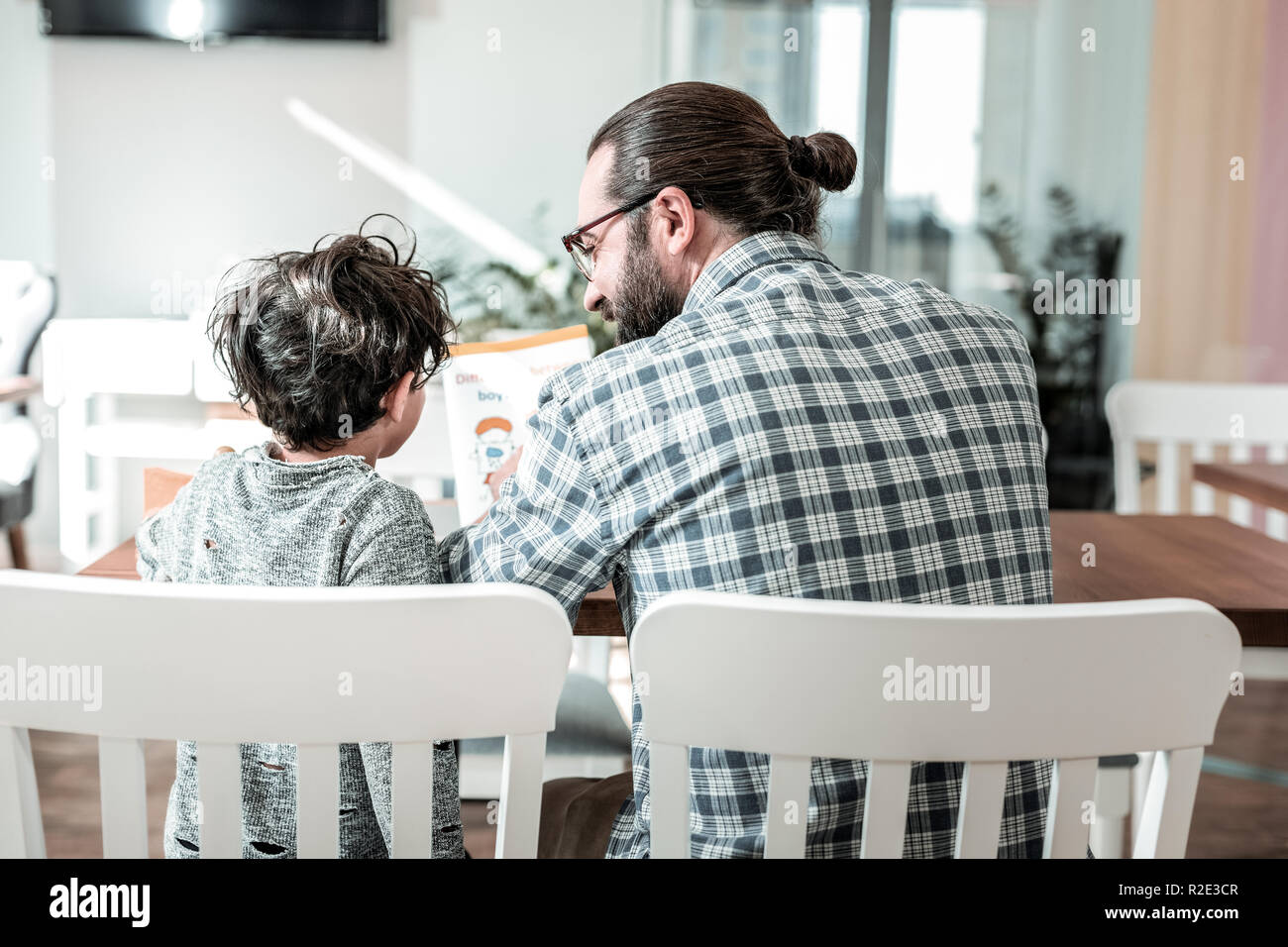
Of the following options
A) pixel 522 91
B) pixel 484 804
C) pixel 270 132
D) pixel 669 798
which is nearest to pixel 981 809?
pixel 669 798

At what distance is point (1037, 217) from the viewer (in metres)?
3.51

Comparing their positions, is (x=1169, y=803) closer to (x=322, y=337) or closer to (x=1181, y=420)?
(x=322, y=337)

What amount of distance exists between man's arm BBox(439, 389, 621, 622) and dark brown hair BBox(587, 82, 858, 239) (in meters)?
0.28

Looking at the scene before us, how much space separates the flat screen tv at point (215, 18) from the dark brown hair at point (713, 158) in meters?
2.78

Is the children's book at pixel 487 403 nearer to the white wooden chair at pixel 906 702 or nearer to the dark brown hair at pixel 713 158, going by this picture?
the dark brown hair at pixel 713 158

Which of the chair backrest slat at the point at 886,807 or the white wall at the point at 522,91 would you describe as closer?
the chair backrest slat at the point at 886,807

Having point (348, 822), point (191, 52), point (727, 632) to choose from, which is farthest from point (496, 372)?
point (191, 52)

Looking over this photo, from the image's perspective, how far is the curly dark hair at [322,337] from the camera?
919 mm

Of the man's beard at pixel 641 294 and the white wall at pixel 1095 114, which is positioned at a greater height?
the white wall at pixel 1095 114

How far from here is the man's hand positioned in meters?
1.17

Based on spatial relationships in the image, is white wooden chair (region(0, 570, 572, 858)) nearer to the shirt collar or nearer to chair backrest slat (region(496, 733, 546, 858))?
chair backrest slat (region(496, 733, 546, 858))

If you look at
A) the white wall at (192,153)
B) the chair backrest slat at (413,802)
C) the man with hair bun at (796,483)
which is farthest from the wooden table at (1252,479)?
the white wall at (192,153)

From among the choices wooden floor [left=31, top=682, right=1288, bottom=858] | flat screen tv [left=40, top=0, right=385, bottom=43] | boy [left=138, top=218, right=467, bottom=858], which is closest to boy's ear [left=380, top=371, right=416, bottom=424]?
boy [left=138, top=218, right=467, bottom=858]
